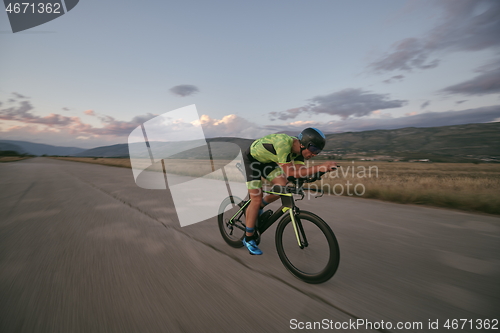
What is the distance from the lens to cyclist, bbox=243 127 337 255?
112 inches

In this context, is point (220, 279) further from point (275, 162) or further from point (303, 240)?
point (275, 162)

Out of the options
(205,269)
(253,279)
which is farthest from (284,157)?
(205,269)

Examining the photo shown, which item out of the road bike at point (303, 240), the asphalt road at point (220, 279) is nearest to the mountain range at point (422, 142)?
the asphalt road at point (220, 279)

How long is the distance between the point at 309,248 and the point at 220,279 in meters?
1.09

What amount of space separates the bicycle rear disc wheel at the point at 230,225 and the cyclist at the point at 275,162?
1.06ft

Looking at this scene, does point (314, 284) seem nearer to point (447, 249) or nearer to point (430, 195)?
point (447, 249)

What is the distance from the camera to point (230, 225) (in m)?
4.02

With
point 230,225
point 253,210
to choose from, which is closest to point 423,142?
point 230,225

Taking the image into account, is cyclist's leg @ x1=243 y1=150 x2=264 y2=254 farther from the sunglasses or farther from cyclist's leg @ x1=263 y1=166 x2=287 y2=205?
the sunglasses

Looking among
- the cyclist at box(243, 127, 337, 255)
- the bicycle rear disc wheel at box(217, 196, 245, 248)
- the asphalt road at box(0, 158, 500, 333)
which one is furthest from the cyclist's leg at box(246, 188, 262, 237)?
the asphalt road at box(0, 158, 500, 333)

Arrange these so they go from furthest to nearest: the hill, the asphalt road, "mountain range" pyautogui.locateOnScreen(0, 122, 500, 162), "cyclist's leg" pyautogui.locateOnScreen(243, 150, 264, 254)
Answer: the hill < "mountain range" pyautogui.locateOnScreen(0, 122, 500, 162) < "cyclist's leg" pyautogui.locateOnScreen(243, 150, 264, 254) < the asphalt road

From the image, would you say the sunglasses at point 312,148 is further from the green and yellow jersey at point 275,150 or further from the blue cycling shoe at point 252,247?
the blue cycling shoe at point 252,247

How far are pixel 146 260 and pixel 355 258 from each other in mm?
2818

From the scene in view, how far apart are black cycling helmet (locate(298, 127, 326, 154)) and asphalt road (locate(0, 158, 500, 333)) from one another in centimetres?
151
